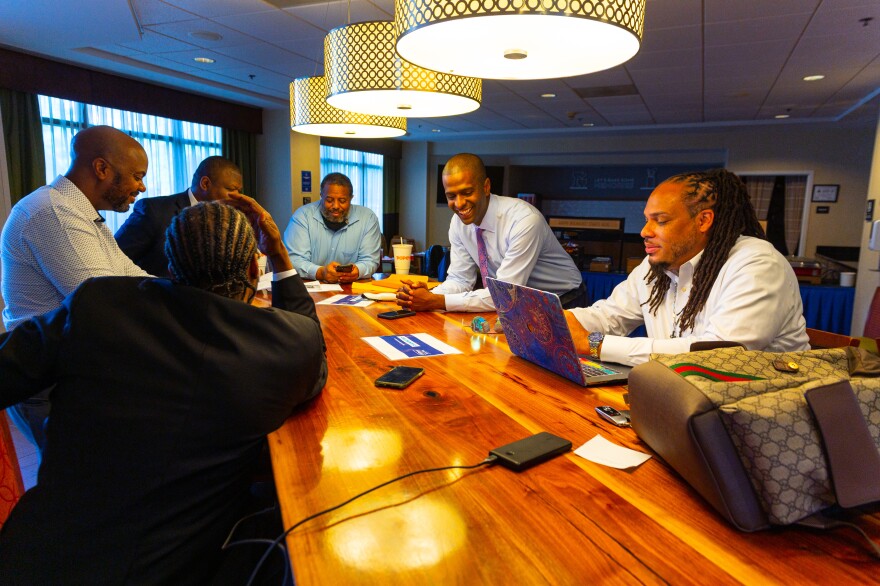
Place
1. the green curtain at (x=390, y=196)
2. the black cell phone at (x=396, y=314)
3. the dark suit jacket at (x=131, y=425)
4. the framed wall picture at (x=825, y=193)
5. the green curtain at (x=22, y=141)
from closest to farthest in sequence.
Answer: the dark suit jacket at (x=131, y=425) < the black cell phone at (x=396, y=314) < the green curtain at (x=22, y=141) < the framed wall picture at (x=825, y=193) < the green curtain at (x=390, y=196)

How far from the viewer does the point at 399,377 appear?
1448 mm

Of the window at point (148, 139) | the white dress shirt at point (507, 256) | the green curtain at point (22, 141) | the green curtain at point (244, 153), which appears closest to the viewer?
the white dress shirt at point (507, 256)

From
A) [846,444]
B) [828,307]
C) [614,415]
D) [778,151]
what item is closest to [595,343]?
[614,415]

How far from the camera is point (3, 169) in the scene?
409cm

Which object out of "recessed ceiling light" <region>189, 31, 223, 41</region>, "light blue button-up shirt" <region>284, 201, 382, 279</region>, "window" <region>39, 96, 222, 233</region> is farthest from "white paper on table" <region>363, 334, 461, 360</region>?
"window" <region>39, 96, 222, 233</region>

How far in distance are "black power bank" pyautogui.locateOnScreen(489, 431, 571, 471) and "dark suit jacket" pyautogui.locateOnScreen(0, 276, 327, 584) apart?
19.6 inches

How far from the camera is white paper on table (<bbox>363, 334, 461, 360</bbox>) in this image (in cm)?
173

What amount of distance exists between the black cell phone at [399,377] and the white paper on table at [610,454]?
532 mm

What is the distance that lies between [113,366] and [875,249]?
239 inches

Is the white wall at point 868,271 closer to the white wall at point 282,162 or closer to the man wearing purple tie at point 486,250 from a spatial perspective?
the man wearing purple tie at point 486,250

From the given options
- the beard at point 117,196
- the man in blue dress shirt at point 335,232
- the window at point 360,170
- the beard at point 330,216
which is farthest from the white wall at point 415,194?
the beard at point 117,196

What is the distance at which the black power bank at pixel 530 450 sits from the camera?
96 centimetres

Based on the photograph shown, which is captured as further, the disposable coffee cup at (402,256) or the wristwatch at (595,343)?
the disposable coffee cup at (402,256)

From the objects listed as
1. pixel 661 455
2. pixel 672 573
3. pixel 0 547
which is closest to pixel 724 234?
pixel 661 455
